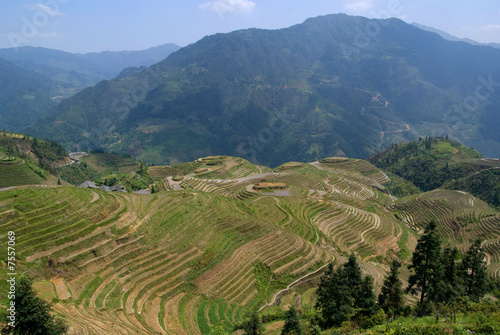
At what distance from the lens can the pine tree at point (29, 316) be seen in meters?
13.9

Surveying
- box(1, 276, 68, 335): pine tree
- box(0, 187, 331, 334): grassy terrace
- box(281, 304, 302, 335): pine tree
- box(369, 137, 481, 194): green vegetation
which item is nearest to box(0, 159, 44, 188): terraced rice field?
box(0, 187, 331, 334): grassy terrace

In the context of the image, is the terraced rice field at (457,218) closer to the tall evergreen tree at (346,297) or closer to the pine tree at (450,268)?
the pine tree at (450,268)

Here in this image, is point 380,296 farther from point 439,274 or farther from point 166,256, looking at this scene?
point 166,256

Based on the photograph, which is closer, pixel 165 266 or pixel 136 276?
pixel 136 276

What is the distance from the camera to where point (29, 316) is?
541 inches

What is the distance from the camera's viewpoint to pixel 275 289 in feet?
100

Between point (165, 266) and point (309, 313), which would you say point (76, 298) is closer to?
point (165, 266)

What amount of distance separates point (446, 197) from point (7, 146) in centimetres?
14693

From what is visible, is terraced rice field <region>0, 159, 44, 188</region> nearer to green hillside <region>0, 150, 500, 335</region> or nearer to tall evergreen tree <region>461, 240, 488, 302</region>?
green hillside <region>0, 150, 500, 335</region>

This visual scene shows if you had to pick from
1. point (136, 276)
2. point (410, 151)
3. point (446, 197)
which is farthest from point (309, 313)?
point (410, 151)

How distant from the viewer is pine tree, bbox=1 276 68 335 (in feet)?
45.4

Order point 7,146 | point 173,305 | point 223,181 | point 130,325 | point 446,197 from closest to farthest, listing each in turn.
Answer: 1. point 130,325
2. point 173,305
3. point 446,197
4. point 223,181
5. point 7,146

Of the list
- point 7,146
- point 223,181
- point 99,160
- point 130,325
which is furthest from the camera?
point 99,160

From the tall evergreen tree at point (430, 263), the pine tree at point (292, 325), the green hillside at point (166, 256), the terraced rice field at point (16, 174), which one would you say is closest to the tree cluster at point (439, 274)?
the tall evergreen tree at point (430, 263)
